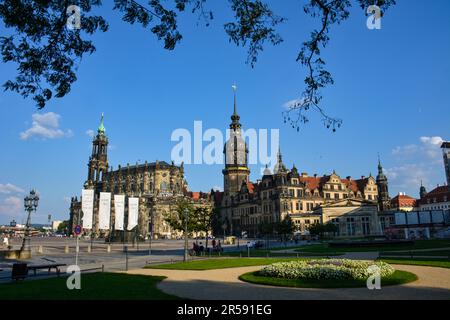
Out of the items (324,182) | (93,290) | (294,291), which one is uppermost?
(324,182)

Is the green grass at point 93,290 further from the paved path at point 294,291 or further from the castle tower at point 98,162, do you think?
the castle tower at point 98,162

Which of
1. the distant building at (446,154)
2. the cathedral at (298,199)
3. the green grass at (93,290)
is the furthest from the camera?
the distant building at (446,154)

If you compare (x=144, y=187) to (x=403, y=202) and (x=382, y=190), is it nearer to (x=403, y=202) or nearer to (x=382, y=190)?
(x=382, y=190)

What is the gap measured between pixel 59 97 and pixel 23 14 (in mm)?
2664

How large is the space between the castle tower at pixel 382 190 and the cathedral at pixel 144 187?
5356 centimetres

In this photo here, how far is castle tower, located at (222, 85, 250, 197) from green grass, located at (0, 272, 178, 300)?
326 feet

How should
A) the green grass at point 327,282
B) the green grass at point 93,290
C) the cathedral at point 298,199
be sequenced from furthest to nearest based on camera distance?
the cathedral at point 298,199 < the green grass at point 327,282 < the green grass at point 93,290

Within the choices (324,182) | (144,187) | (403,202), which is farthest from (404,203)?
(144,187)

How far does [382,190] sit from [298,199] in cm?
2520

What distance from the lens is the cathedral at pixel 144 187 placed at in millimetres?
122500

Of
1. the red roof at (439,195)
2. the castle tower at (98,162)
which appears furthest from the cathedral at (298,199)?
the castle tower at (98,162)

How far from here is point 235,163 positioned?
119m

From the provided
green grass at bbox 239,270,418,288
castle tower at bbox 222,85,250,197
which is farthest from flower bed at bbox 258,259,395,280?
castle tower at bbox 222,85,250,197
